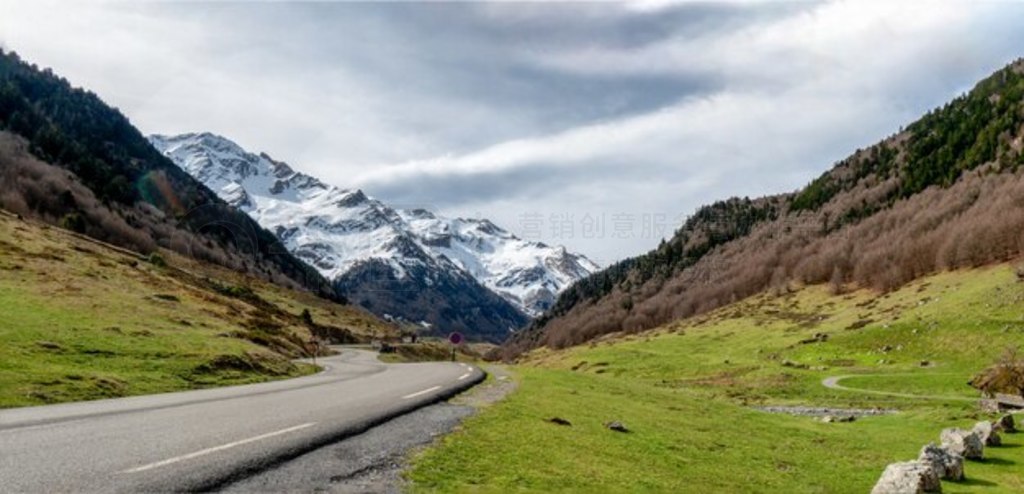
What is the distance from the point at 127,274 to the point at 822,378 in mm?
95043

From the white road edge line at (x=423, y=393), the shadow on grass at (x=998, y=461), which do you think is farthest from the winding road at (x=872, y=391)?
the white road edge line at (x=423, y=393)

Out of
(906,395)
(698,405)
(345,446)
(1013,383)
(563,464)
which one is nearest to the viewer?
(345,446)

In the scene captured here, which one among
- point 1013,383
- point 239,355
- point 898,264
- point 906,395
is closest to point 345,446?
point 239,355

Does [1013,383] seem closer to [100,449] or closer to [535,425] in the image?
[535,425]

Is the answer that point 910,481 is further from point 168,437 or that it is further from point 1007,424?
point 168,437

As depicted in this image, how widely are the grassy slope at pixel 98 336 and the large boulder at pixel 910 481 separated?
3116 cm

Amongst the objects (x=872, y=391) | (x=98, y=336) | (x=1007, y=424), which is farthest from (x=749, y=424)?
(x=98, y=336)

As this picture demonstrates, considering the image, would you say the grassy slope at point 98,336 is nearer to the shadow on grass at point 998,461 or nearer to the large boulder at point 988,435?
the shadow on grass at point 998,461

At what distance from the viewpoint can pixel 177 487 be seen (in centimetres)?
1213

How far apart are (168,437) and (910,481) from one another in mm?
22623

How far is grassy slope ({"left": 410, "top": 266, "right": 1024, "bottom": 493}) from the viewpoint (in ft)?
66.1

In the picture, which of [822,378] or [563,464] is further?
[822,378]

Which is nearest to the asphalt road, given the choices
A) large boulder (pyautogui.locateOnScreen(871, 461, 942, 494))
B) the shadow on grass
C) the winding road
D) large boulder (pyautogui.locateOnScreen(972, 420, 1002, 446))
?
large boulder (pyautogui.locateOnScreen(871, 461, 942, 494))

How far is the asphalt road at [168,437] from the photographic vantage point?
41.1 feet
